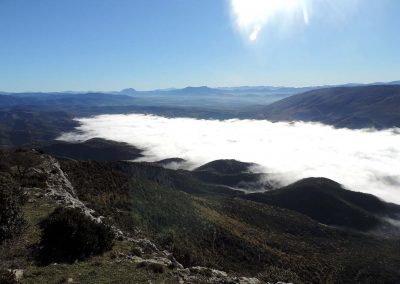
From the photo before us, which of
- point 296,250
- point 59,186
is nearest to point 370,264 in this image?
point 296,250

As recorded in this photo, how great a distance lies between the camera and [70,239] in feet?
63.5

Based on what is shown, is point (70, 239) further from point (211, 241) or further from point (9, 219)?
point (211, 241)

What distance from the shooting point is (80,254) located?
62.4 feet

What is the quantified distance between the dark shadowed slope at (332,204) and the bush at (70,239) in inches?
5589

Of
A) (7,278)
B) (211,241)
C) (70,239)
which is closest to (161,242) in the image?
(70,239)

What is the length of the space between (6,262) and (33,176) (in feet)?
64.2

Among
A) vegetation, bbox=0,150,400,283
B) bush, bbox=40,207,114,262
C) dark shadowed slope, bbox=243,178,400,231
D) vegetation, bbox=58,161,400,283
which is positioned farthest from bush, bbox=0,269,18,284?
dark shadowed slope, bbox=243,178,400,231

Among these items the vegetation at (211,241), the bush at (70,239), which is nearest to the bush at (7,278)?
the bush at (70,239)

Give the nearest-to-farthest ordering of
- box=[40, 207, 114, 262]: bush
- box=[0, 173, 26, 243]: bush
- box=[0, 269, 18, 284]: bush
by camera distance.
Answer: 1. box=[0, 269, 18, 284]: bush
2. box=[40, 207, 114, 262]: bush
3. box=[0, 173, 26, 243]: bush

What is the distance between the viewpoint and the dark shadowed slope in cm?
15275

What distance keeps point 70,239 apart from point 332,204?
157501 millimetres

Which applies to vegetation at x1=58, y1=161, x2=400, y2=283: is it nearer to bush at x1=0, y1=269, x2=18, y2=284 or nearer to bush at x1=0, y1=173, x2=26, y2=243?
bush at x1=0, y1=173, x2=26, y2=243

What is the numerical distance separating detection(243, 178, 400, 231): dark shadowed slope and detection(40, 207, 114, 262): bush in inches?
5589

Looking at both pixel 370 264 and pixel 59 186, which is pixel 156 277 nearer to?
pixel 59 186
